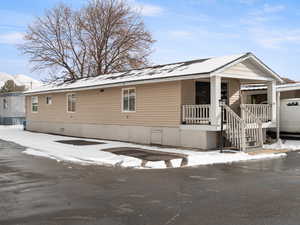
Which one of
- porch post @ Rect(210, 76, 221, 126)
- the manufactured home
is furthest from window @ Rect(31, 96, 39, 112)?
porch post @ Rect(210, 76, 221, 126)

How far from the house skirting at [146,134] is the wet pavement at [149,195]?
3727 mm

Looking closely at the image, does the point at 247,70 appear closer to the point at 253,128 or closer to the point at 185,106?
the point at 253,128

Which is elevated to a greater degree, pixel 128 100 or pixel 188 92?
pixel 188 92

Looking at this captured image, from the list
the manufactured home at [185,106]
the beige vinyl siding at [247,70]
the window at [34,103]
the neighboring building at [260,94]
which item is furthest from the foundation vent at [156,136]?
the window at [34,103]

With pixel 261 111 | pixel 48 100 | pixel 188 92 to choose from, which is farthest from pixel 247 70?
pixel 48 100

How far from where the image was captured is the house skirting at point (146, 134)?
13.9 metres

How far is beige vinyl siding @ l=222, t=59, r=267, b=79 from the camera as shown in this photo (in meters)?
14.2

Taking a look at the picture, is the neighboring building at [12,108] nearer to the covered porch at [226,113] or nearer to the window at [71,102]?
the window at [71,102]

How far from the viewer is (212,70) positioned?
13086 millimetres

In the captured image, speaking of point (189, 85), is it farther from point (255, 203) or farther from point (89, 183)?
point (255, 203)

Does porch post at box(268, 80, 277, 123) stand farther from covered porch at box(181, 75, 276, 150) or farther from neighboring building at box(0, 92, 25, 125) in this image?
neighboring building at box(0, 92, 25, 125)

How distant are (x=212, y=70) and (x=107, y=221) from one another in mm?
9208

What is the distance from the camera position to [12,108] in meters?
34.9

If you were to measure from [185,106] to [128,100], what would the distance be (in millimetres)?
3718
